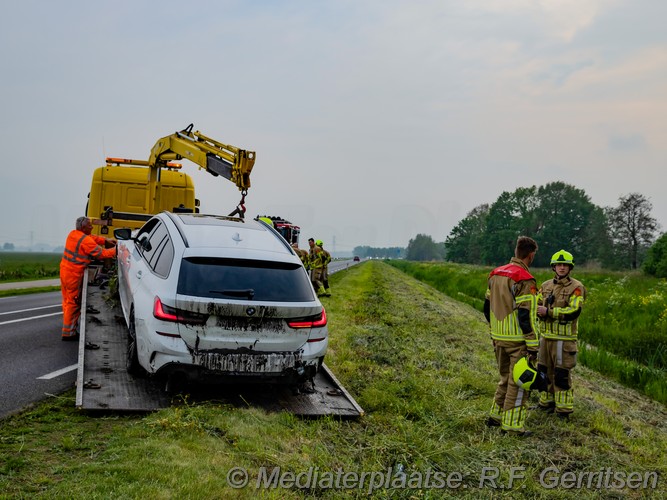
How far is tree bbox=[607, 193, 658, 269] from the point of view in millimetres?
67750

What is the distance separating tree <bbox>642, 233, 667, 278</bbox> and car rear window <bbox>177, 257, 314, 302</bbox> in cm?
3940

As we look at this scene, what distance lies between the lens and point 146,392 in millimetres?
5430

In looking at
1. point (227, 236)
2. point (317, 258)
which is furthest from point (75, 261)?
point (317, 258)

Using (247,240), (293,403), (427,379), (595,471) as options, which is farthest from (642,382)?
(247,240)

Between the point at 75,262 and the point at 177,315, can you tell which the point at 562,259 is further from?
the point at 75,262

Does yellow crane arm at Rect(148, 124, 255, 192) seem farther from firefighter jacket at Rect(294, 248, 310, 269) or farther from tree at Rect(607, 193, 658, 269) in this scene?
tree at Rect(607, 193, 658, 269)

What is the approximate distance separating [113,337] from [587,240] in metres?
97.8

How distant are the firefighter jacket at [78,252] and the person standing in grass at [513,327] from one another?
6.10 metres

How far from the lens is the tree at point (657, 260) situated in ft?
126

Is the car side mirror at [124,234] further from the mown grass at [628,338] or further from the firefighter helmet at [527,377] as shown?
the mown grass at [628,338]

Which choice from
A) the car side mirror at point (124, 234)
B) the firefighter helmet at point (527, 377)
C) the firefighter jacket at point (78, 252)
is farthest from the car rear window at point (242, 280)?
the firefighter jacket at point (78, 252)

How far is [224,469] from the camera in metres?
3.91

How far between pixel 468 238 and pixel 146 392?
128 meters

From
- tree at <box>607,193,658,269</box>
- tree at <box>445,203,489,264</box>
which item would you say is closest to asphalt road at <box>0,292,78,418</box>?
tree at <box>607,193,658,269</box>
